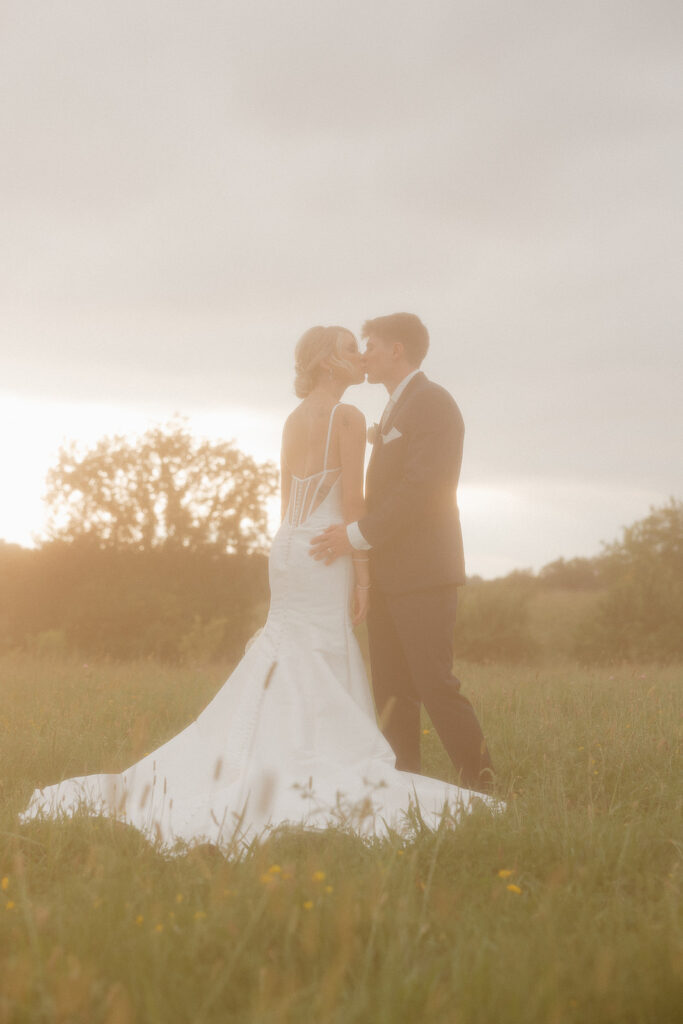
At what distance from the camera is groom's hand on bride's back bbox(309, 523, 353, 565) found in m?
4.79

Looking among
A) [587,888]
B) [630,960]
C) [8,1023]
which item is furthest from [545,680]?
[8,1023]

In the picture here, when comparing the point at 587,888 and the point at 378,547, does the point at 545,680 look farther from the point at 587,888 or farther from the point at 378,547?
the point at 587,888

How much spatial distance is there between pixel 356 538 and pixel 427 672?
2.70ft

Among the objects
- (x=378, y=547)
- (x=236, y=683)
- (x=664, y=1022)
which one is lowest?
(x=664, y=1022)

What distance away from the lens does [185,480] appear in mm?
24875

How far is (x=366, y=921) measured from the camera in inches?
96.6

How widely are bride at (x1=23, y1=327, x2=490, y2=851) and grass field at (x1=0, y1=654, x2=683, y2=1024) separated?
1.69ft

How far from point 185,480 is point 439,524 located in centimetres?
2062

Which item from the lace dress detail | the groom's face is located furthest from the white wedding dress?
the groom's face

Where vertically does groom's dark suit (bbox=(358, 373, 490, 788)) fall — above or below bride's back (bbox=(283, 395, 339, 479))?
below

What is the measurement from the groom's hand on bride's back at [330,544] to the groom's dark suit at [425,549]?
5.8 inches

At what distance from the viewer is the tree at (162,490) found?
74.8 feet

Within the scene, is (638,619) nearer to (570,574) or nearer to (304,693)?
(570,574)

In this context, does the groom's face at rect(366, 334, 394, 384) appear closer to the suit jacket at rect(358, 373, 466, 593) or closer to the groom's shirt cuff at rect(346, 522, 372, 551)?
the suit jacket at rect(358, 373, 466, 593)
